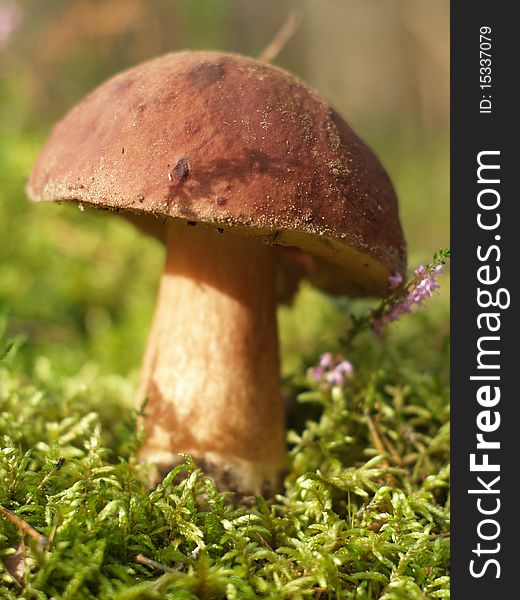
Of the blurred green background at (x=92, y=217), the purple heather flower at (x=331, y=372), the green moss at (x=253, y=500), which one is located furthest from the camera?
the blurred green background at (x=92, y=217)

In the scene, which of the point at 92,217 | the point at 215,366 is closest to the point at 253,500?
the point at 215,366

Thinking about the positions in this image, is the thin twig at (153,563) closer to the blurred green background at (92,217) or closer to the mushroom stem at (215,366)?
the mushroom stem at (215,366)

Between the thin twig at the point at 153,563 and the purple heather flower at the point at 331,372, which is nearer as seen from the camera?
the thin twig at the point at 153,563

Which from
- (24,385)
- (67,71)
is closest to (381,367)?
(24,385)

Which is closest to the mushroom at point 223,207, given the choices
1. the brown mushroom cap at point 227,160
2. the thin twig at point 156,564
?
the brown mushroom cap at point 227,160

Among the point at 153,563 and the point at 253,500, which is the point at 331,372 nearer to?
the point at 253,500

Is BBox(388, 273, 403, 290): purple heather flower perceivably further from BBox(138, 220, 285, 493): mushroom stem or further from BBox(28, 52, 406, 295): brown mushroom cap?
BBox(138, 220, 285, 493): mushroom stem

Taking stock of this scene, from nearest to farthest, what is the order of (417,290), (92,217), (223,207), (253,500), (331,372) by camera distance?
(223,207) < (417,290) < (253,500) < (331,372) < (92,217)
